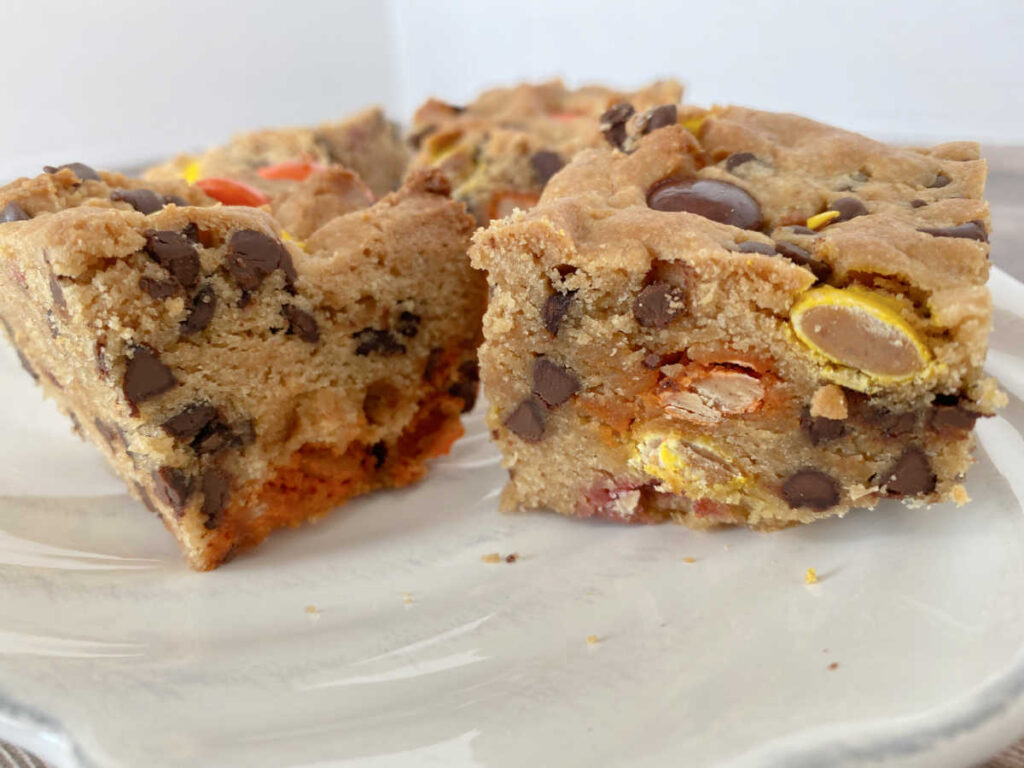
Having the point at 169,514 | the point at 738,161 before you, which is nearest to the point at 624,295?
the point at 738,161

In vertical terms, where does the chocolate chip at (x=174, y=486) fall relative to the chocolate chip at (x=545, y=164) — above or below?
below

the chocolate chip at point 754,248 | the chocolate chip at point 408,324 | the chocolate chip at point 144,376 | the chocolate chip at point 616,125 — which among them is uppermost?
the chocolate chip at point 616,125

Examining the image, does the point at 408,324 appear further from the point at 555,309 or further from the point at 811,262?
A: the point at 811,262

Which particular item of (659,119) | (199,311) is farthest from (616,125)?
(199,311)

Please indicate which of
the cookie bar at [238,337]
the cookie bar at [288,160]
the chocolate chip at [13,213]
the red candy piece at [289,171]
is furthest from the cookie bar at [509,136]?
the chocolate chip at [13,213]

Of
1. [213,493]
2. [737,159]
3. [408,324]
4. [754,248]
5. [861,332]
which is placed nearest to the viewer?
[861,332]

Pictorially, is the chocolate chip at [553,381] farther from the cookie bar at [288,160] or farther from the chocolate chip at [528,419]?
the cookie bar at [288,160]

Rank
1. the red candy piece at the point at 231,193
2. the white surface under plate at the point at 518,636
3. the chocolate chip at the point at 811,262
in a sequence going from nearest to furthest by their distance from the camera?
the white surface under plate at the point at 518,636
the chocolate chip at the point at 811,262
the red candy piece at the point at 231,193

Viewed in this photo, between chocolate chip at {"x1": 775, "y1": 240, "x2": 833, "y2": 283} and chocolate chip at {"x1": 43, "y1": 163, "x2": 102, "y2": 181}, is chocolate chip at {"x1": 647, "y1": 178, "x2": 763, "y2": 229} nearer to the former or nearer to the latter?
chocolate chip at {"x1": 775, "y1": 240, "x2": 833, "y2": 283}

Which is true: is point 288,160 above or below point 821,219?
below
